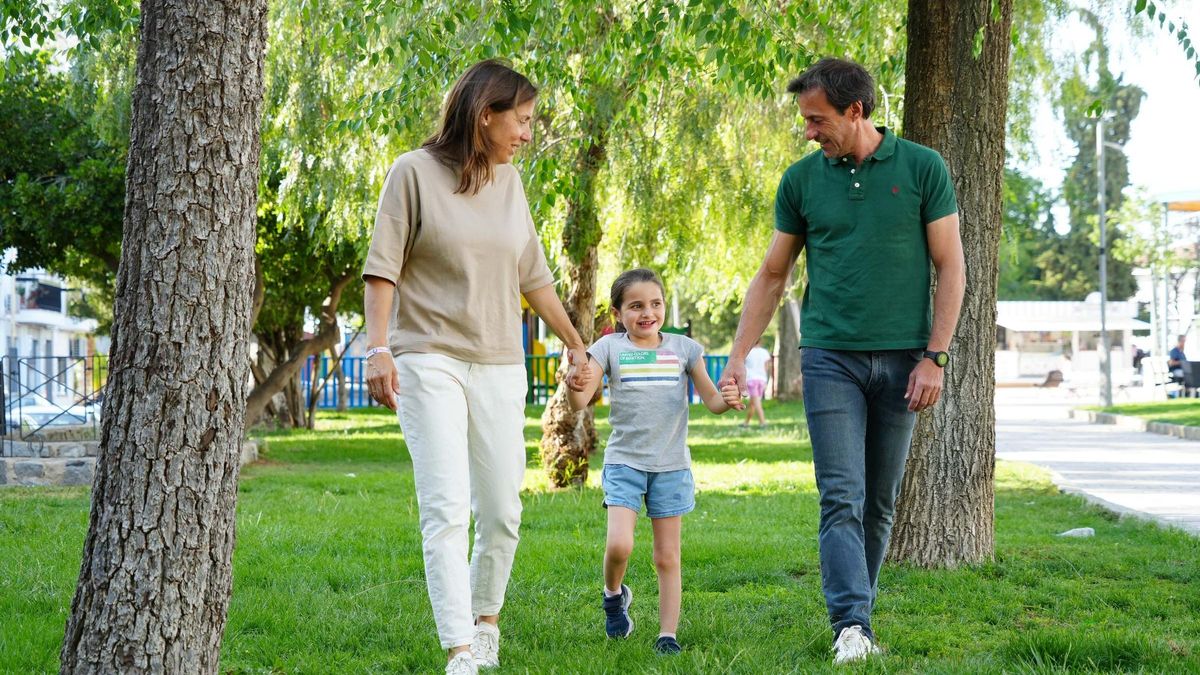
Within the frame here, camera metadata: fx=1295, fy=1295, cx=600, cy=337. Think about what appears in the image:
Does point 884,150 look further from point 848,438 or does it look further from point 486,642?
point 486,642

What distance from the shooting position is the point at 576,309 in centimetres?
1187

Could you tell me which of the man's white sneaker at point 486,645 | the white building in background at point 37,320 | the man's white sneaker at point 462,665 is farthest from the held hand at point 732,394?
the white building in background at point 37,320

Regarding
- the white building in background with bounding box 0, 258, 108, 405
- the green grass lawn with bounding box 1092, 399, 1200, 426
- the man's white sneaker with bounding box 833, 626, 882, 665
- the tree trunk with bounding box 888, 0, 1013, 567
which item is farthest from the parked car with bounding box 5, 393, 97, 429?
the white building in background with bounding box 0, 258, 108, 405

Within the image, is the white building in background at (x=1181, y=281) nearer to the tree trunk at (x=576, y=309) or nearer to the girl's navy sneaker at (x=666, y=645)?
the tree trunk at (x=576, y=309)


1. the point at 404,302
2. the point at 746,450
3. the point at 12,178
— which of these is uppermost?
the point at 12,178

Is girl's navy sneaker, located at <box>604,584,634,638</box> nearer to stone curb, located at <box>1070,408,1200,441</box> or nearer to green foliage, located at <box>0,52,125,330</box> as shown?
green foliage, located at <box>0,52,125,330</box>

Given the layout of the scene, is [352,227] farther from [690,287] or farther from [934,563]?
[690,287]

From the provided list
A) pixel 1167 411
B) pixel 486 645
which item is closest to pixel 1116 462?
pixel 1167 411

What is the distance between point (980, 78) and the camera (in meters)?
6.32

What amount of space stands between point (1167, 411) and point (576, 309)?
17.4 meters

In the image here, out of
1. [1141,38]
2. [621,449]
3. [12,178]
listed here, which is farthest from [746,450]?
[621,449]

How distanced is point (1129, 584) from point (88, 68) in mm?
10994

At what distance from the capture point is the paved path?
10.6 metres

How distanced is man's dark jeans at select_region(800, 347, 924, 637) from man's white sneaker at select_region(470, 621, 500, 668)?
1.15 meters
